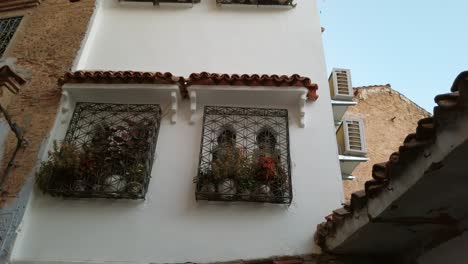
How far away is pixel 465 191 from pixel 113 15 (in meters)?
6.70

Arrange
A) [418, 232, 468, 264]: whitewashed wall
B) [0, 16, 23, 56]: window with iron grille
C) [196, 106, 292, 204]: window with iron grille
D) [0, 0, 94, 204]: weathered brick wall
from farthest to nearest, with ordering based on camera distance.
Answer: [0, 16, 23, 56]: window with iron grille → [0, 0, 94, 204]: weathered brick wall → [196, 106, 292, 204]: window with iron grille → [418, 232, 468, 264]: whitewashed wall

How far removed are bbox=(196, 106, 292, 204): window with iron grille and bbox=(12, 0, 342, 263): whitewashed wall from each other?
159 mm

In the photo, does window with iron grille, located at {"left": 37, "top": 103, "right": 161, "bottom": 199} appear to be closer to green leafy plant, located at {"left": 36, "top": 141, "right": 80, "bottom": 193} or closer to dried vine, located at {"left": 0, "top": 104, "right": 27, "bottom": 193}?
green leafy plant, located at {"left": 36, "top": 141, "right": 80, "bottom": 193}

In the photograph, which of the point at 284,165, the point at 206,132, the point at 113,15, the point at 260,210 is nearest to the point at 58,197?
the point at 206,132

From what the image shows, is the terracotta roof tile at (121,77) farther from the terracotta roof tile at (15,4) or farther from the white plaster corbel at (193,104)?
the terracotta roof tile at (15,4)

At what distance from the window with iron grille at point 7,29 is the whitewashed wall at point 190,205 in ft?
5.55

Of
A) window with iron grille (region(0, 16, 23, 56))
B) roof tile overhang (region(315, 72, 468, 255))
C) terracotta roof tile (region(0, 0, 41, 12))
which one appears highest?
terracotta roof tile (region(0, 0, 41, 12))

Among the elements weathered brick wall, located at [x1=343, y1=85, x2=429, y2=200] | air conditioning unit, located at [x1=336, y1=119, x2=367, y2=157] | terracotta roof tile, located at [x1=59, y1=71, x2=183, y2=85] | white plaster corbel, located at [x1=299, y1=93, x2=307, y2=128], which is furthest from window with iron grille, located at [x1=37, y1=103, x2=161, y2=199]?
weathered brick wall, located at [x1=343, y1=85, x2=429, y2=200]

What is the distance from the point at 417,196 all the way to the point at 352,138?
281 centimetres

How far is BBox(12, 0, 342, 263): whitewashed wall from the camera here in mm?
4508

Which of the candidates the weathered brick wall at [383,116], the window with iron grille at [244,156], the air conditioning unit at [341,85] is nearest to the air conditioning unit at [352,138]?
the air conditioning unit at [341,85]

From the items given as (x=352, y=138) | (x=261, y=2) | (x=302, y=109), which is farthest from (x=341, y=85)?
(x=261, y=2)

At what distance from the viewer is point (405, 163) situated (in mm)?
2955

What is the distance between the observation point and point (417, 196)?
3.08 meters
